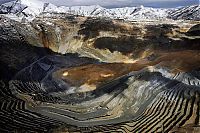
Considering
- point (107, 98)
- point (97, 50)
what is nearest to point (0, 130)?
point (107, 98)

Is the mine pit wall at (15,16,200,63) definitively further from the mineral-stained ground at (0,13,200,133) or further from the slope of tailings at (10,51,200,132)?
the slope of tailings at (10,51,200,132)

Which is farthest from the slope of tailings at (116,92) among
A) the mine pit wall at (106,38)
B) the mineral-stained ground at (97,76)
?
the mine pit wall at (106,38)

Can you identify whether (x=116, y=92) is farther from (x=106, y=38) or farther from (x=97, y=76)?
(x=106, y=38)

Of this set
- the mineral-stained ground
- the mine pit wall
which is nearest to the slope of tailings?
the mineral-stained ground

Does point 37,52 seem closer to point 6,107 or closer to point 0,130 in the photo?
point 6,107

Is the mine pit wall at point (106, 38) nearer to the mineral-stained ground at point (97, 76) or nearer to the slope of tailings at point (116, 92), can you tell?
the mineral-stained ground at point (97, 76)
